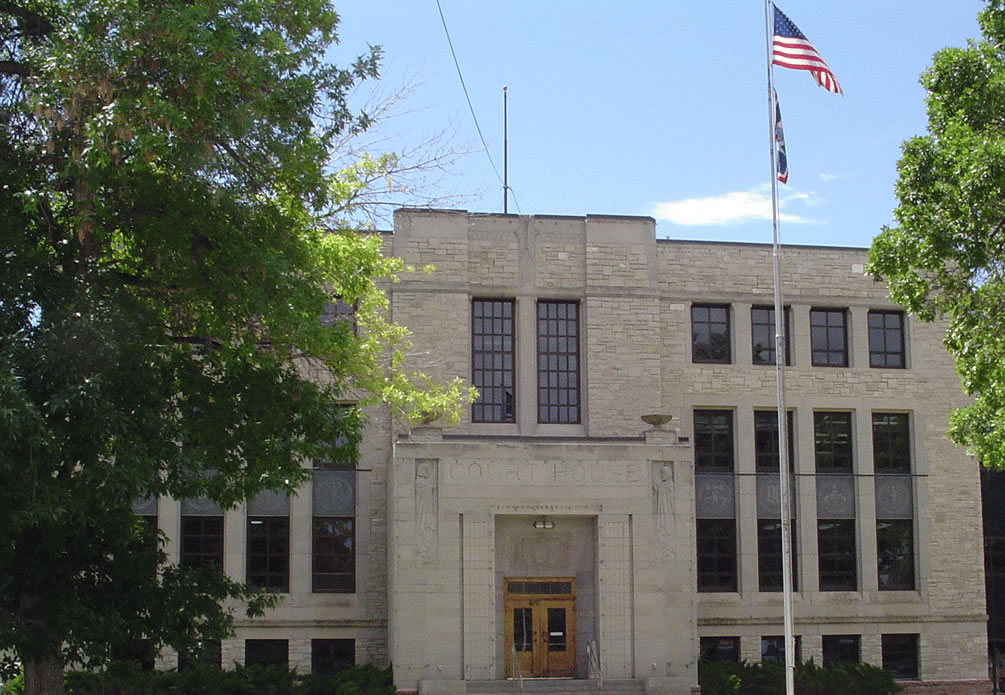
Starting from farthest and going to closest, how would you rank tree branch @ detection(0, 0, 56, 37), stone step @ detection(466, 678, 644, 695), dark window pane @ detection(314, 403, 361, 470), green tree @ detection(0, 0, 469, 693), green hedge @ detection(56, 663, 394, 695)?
green hedge @ detection(56, 663, 394, 695), stone step @ detection(466, 678, 644, 695), dark window pane @ detection(314, 403, 361, 470), tree branch @ detection(0, 0, 56, 37), green tree @ detection(0, 0, 469, 693)

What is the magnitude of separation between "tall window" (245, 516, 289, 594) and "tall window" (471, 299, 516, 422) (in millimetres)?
5899

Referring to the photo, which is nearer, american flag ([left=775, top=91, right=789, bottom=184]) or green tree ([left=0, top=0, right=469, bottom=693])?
green tree ([left=0, top=0, right=469, bottom=693])

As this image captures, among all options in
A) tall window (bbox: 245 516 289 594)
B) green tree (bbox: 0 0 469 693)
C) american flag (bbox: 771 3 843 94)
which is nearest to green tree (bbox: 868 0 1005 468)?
american flag (bbox: 771 3 843 94)

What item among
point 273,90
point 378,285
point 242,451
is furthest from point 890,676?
point 273,90

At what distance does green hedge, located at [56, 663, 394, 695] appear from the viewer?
30.5 meters

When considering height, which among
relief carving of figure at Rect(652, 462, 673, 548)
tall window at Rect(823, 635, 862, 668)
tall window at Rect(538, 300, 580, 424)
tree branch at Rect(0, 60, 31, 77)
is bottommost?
tall window at Rect(823, 635, 862, 668)

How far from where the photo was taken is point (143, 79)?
1786 cm

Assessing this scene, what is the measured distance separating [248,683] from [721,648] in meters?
12.5

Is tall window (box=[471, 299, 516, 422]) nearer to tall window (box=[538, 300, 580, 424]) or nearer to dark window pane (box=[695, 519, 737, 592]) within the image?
tall window (box=[538, 300, 580, 424])

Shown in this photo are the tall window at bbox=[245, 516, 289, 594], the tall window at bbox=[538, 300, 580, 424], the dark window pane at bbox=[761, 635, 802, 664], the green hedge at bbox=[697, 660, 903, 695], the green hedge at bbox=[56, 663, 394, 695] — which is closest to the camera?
the green hedge at bbox=[56, 663, 394, 695]

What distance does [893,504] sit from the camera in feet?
120

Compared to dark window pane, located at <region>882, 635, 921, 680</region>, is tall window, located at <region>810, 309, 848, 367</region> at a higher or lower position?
higher

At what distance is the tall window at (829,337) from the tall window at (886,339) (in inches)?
31.5

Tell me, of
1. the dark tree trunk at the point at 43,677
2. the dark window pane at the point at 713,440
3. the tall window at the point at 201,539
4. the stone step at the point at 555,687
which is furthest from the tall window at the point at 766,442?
the dark tree trunk at the point at 43,677
